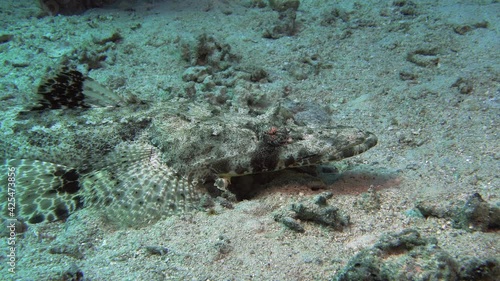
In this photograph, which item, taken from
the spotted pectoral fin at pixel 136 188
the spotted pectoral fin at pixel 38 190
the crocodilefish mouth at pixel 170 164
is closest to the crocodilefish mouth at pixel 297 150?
the crocodilefish mouth at pixel 170 164

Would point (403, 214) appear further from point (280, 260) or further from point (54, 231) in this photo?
point (54, 231)

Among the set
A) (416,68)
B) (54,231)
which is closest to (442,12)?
(416,68)

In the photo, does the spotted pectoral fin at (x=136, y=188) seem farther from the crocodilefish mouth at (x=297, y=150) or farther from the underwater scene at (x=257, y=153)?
the crocodilefish mouth at (x=297, y=150)

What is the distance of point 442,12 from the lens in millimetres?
8188

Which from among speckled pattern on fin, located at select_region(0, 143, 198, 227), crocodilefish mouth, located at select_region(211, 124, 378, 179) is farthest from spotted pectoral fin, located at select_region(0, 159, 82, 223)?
crocodilefish mouth, located at select_region(211, 124, 378, 179)

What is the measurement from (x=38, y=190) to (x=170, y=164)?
1494mm

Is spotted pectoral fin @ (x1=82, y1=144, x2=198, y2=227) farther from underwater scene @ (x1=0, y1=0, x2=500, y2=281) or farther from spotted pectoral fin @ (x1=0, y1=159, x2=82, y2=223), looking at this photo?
spotted pectoral fin @ (x1=0, y1=159, x2=82, y2=223)

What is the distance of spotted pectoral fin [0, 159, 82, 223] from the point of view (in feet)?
12.0

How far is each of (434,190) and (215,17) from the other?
7092mm

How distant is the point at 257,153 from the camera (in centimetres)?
405

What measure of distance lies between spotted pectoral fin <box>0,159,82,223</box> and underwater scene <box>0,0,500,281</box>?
19 millimetres

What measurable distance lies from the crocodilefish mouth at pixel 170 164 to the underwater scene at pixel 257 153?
2 centimetres

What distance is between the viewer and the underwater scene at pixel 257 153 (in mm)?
2811

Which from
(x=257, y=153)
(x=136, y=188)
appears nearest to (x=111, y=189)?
(x=136, y=188)
